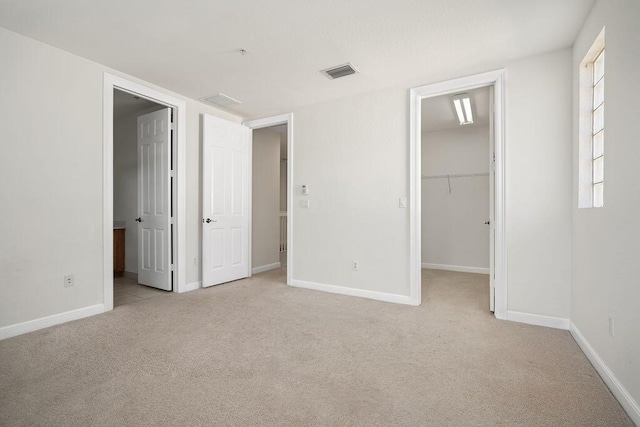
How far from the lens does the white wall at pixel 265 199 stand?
217 inches

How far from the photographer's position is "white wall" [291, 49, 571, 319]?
296cm

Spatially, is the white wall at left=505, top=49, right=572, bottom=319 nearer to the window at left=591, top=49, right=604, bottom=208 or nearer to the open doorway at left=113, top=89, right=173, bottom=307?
the window at left=591, top=49, right=604, bottom=208

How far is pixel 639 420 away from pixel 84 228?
14.1 ft

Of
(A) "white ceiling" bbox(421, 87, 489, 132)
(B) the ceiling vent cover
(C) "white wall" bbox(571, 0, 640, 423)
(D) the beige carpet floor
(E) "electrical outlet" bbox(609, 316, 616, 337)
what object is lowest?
(D) the beige carpet floor

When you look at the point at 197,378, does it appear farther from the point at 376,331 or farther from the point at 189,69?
the point at 189,69

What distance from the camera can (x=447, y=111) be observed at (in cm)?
497

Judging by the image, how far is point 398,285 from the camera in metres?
3.77

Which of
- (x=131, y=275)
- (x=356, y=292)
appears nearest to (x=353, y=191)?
(x=356, y=292)

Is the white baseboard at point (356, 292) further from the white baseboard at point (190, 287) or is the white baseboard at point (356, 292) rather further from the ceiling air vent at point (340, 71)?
the ceiling air vent at point (340, 71)

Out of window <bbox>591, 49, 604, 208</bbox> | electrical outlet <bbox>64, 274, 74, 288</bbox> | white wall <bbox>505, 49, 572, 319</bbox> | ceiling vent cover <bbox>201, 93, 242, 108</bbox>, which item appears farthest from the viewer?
ceiling vent cover <bbox>201, 93, 242, 108</bbox>

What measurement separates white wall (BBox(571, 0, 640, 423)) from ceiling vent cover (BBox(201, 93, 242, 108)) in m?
3.70

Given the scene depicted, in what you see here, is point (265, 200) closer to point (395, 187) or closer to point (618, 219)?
point (395, 187)

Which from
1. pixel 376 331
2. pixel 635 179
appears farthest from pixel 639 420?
pixel 376 331

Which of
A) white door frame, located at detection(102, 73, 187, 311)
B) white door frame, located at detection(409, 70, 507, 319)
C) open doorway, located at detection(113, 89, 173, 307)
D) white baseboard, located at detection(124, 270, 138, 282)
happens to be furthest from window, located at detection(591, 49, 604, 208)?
white baseboard, located at detection(124, 270, 138, 282)
